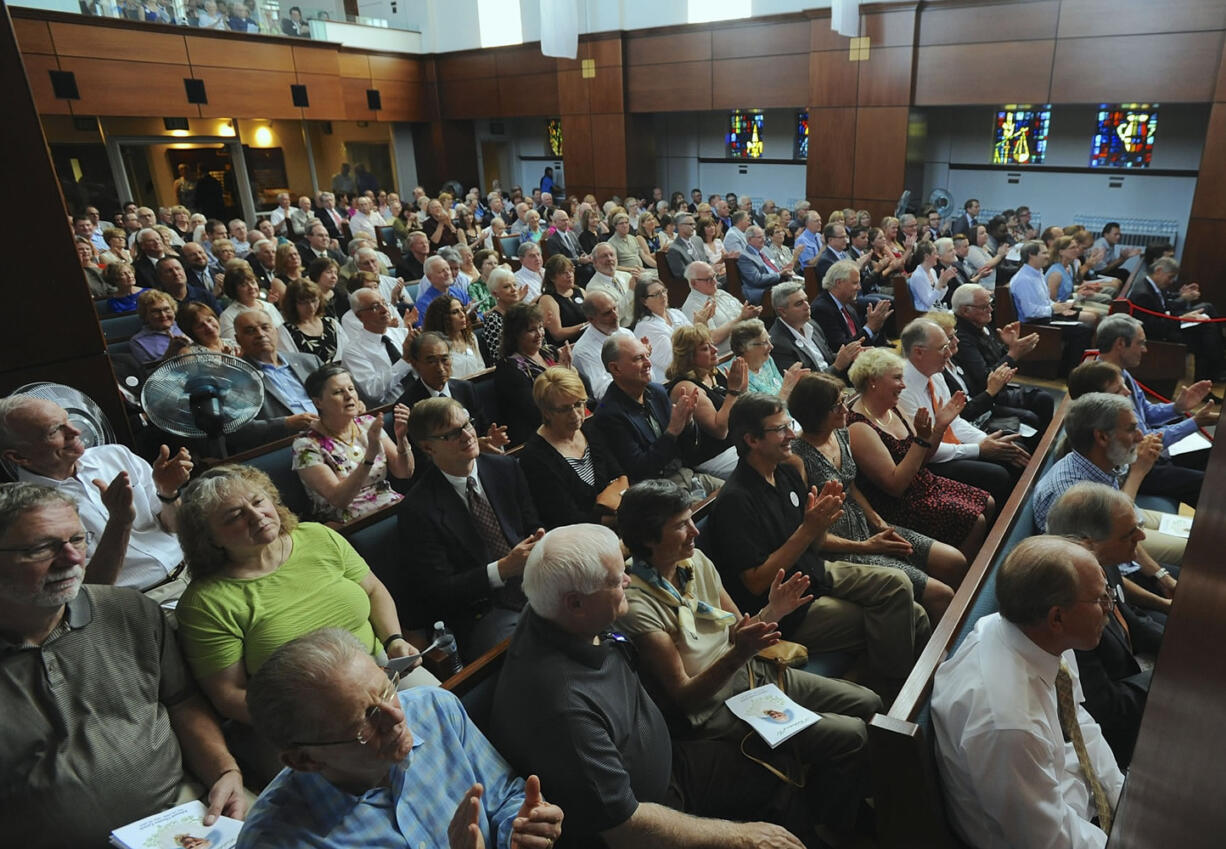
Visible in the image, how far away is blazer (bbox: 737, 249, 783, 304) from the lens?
27.2 ft

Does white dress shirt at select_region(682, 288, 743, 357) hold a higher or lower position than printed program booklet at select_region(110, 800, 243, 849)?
higher

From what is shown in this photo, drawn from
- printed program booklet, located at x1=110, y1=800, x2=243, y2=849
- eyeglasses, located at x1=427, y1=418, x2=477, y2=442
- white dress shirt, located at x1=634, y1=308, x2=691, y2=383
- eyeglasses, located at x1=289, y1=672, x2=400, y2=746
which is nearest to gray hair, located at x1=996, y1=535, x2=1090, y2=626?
eyeglasses, located at x1=289, y1=672, x2=400, y2=746

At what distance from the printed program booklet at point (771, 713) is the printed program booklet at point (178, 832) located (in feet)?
4.48

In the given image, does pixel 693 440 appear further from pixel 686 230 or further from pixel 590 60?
pixel 590 60

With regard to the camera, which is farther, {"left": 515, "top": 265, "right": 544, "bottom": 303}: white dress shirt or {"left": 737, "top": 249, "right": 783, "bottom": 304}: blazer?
{"left": 737, "top": 249, "right": 783, "bottom": 304}: blazer

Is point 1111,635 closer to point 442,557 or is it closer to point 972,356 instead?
point 442,557

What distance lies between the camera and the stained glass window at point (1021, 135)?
1097 cm

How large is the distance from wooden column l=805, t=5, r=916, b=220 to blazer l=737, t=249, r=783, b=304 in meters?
4.29

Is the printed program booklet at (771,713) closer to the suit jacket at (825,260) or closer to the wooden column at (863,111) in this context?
the suit jacket at (825,260)

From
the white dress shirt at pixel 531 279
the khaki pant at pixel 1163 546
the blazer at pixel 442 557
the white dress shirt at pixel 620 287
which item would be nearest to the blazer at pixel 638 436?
the blazer at pixel 442 557

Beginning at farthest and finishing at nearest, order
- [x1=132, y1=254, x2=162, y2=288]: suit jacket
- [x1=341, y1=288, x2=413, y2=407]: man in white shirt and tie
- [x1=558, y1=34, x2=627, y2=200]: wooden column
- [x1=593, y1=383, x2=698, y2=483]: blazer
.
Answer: [x1=558, y1=34, x2=627, y2=200]: wooden column
[x1=132, y1=254, x2=162, y2=288]: suit jacket
[x1=341, y1=288, x2=413, y2=407]: man in white shirt and tie
[x1=593, y1=383, x2=698, y2=483]: blazer

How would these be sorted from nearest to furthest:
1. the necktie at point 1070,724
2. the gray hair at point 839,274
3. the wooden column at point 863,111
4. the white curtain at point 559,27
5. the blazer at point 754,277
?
the necktie at point 1070,724
the gray hair at point 839,274
the blazer at point 754,277
the wooden column at point 863,111
the white curtain at point 559,27

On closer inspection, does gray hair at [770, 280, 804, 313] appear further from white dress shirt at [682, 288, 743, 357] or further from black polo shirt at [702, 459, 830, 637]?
black polo shirt at [702, 459, 830, 637]

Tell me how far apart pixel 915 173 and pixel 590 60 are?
6.46m
